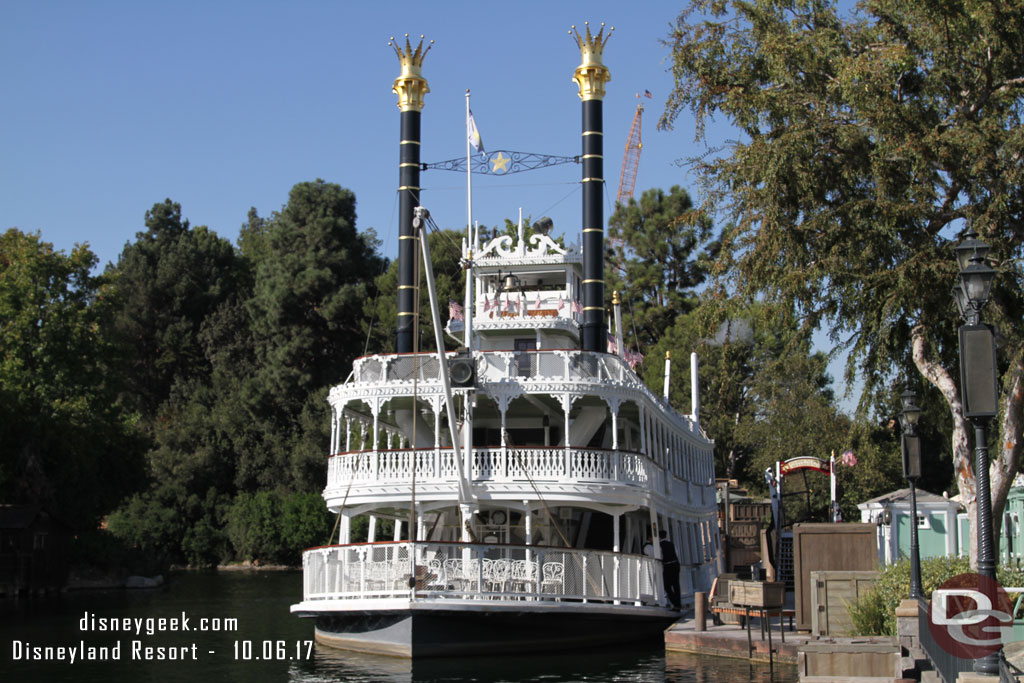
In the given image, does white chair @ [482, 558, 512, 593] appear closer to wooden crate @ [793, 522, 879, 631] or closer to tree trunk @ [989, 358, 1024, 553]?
wooden crate @ [793, 522, 879, 631]

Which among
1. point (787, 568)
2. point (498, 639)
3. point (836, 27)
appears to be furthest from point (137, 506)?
point (836, 27)

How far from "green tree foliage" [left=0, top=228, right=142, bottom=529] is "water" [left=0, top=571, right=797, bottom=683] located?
11.7 metres

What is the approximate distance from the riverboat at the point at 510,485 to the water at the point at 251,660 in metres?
→ 0.61

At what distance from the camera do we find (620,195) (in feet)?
310

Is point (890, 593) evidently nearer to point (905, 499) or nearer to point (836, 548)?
point (836, 548)

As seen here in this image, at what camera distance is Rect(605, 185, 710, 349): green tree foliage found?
6116 centimetres

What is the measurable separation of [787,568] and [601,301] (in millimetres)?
10144

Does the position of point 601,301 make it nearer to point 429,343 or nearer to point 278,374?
point 429,343

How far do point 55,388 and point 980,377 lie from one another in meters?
39.7

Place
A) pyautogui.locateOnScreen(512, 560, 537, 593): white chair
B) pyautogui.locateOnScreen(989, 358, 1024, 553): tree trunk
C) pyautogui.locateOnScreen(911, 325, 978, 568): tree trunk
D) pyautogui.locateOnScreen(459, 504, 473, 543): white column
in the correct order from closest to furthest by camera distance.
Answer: pyautogui.locateOnScreen(989, 358, 1024, 553): tree trunk
pyautogui.locateOnScreen(911, 325, 978, 568): tree trunk
pyautogui.locateOnScreen(512, 560, 537, 593): white chair
pyautogui.locateOnScreen(459, 504, 473, 543): white column

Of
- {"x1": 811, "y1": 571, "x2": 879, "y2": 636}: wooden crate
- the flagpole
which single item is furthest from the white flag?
{"x1": 811, "y1": 571, "x2": 879, "y2": 636}: wooden crate

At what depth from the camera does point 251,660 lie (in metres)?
20.9

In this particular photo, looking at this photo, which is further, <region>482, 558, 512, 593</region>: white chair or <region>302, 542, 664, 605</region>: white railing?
<region>482, 558, 512, 593</region>: white chair

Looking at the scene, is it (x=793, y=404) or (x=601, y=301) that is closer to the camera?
(x=601, y=301)
